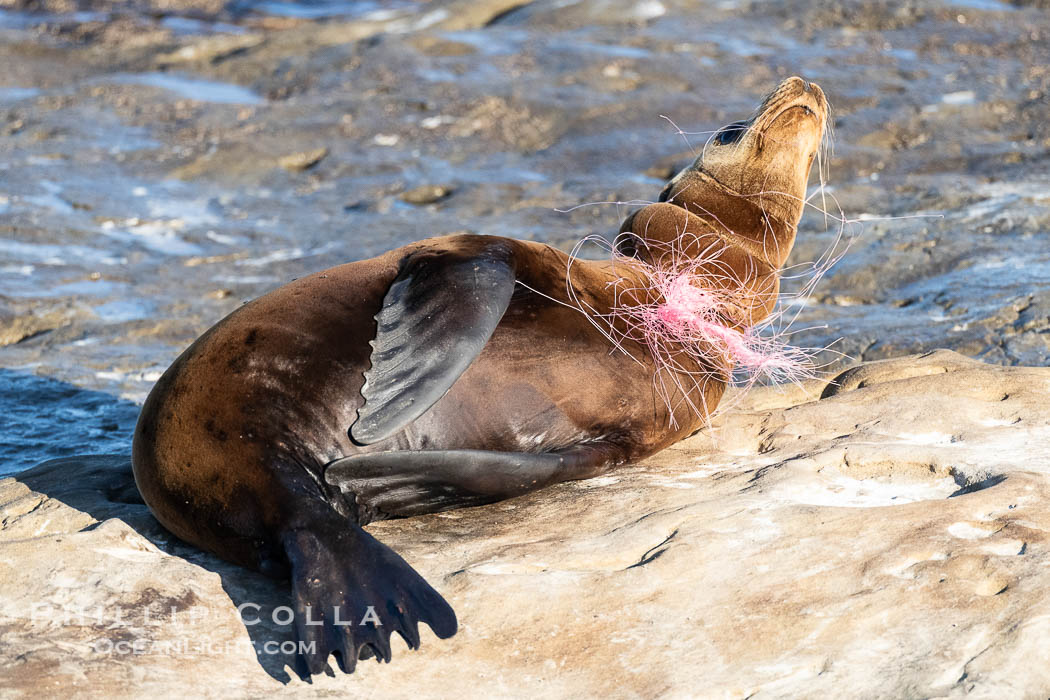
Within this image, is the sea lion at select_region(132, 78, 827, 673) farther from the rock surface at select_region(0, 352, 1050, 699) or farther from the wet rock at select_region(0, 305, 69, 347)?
the wet rock at select_region(0, 305, 69, 347)

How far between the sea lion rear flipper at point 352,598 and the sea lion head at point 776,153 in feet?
8.12

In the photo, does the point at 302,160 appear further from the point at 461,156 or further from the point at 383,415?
the point at 383,415

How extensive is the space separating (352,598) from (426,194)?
22.1ft

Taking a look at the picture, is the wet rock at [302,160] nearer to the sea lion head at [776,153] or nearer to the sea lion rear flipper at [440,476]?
the sea lion head at [776,153]

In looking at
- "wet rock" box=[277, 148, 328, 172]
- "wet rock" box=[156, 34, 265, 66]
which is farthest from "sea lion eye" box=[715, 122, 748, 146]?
"wet rock" box=[156, 34, 265, 66]

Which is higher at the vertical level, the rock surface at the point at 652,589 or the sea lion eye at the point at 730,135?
the sea lion eye at the point at 730,135

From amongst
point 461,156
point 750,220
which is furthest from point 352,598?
point 461,156

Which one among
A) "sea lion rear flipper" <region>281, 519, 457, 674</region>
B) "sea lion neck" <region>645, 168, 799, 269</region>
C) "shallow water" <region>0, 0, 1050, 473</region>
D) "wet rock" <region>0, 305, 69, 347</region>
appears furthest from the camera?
"wet rock" <region>0, 305, 69, 347</region>

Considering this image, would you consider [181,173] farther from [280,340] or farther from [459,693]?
[459,693]

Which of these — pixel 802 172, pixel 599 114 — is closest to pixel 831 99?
pixel 599 114

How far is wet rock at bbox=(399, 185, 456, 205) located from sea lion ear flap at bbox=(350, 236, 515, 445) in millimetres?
5567

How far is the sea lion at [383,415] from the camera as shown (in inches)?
123

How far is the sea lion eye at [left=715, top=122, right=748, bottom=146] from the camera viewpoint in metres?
5.01

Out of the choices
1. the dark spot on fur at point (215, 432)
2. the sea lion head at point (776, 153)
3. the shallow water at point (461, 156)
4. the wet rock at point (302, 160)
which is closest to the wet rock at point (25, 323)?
the shallow water at point (461, 156)
